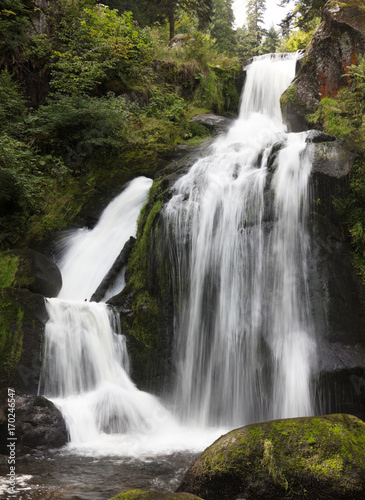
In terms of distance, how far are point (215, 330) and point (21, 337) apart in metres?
3.09

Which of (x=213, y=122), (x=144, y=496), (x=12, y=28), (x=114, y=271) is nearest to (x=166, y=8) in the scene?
(x=213, y=122)

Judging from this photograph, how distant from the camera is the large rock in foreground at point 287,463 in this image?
10.5ft

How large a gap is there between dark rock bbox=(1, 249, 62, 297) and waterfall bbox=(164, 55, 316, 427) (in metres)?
2.30

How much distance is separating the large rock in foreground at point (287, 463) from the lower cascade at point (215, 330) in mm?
1752

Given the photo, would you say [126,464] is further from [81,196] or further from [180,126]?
[180,126]

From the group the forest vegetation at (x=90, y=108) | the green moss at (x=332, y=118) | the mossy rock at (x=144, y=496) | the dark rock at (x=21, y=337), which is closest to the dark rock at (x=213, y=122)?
the forest vegetation at (x=90, y=108)

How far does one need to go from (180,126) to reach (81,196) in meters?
4.34

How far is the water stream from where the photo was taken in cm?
560

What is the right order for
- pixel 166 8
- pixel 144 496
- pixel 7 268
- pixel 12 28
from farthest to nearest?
pixel 166 8
pixel 12 28
pixel 7 268
pixel 144 496

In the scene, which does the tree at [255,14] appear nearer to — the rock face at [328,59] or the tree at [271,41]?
the tree at [271,41]

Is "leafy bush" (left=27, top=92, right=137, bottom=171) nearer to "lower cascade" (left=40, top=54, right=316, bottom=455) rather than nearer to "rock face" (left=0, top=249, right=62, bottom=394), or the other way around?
"lower cascade" (left=40, top=54, right=316, bottom=455)

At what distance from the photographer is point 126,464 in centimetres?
451

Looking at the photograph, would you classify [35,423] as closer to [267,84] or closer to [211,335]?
[211,335]

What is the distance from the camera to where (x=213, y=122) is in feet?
43.0
